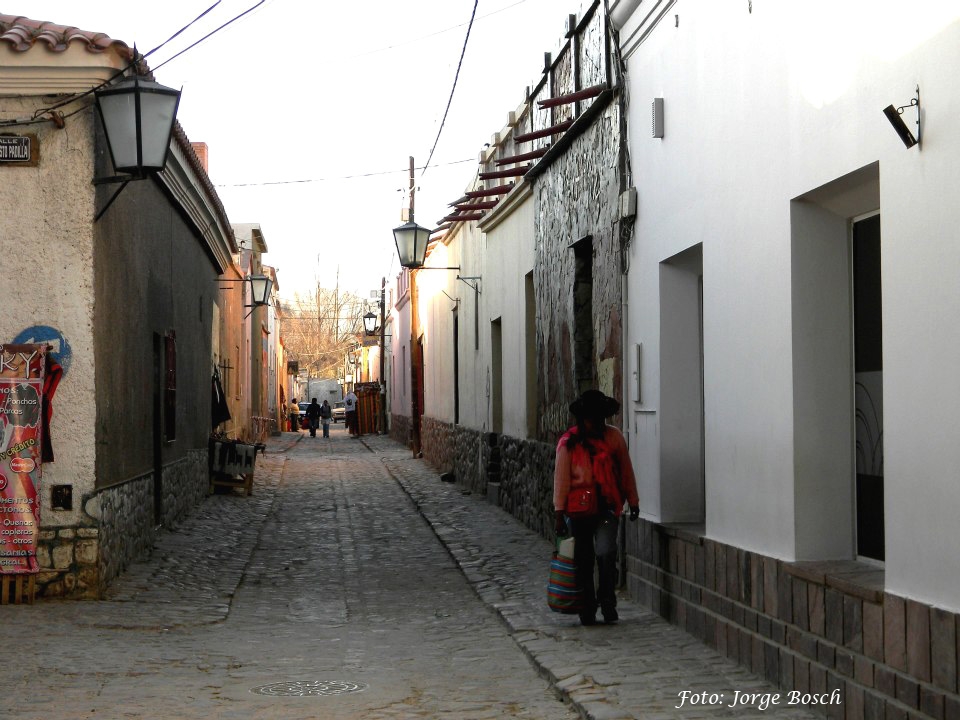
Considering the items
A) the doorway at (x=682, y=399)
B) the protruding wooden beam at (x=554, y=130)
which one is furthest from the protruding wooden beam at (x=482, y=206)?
the doorway at (x=682, y=399)

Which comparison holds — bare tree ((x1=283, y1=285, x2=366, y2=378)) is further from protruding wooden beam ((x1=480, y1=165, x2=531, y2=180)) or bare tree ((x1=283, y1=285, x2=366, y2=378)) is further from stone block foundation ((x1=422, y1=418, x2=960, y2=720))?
stone block foundation ((x1=422, y1=418, x2=960, y2=720))

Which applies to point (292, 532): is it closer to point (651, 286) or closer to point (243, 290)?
point (651, 286)

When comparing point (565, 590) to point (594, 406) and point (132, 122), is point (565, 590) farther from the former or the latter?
point (132, 122)

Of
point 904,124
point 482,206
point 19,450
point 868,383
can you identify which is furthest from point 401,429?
point 904,124

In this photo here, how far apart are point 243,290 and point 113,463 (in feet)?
61.7

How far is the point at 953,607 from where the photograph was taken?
4441mm

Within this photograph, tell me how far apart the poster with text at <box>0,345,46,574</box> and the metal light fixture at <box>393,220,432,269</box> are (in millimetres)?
9676

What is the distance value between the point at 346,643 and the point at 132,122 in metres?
3.97

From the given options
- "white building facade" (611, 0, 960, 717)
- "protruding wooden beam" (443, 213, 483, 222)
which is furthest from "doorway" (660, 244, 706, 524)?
"protruding wooden beam" (443, 213, 483, 222)

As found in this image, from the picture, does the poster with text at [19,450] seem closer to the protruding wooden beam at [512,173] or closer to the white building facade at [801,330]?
the white building facade at [801,330]

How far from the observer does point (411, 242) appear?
18109 millimetres

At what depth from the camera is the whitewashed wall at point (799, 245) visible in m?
4.62

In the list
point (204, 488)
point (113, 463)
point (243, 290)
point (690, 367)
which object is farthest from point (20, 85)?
point (243, 290)

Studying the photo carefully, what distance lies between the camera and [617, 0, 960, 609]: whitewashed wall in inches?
Answer: 182
